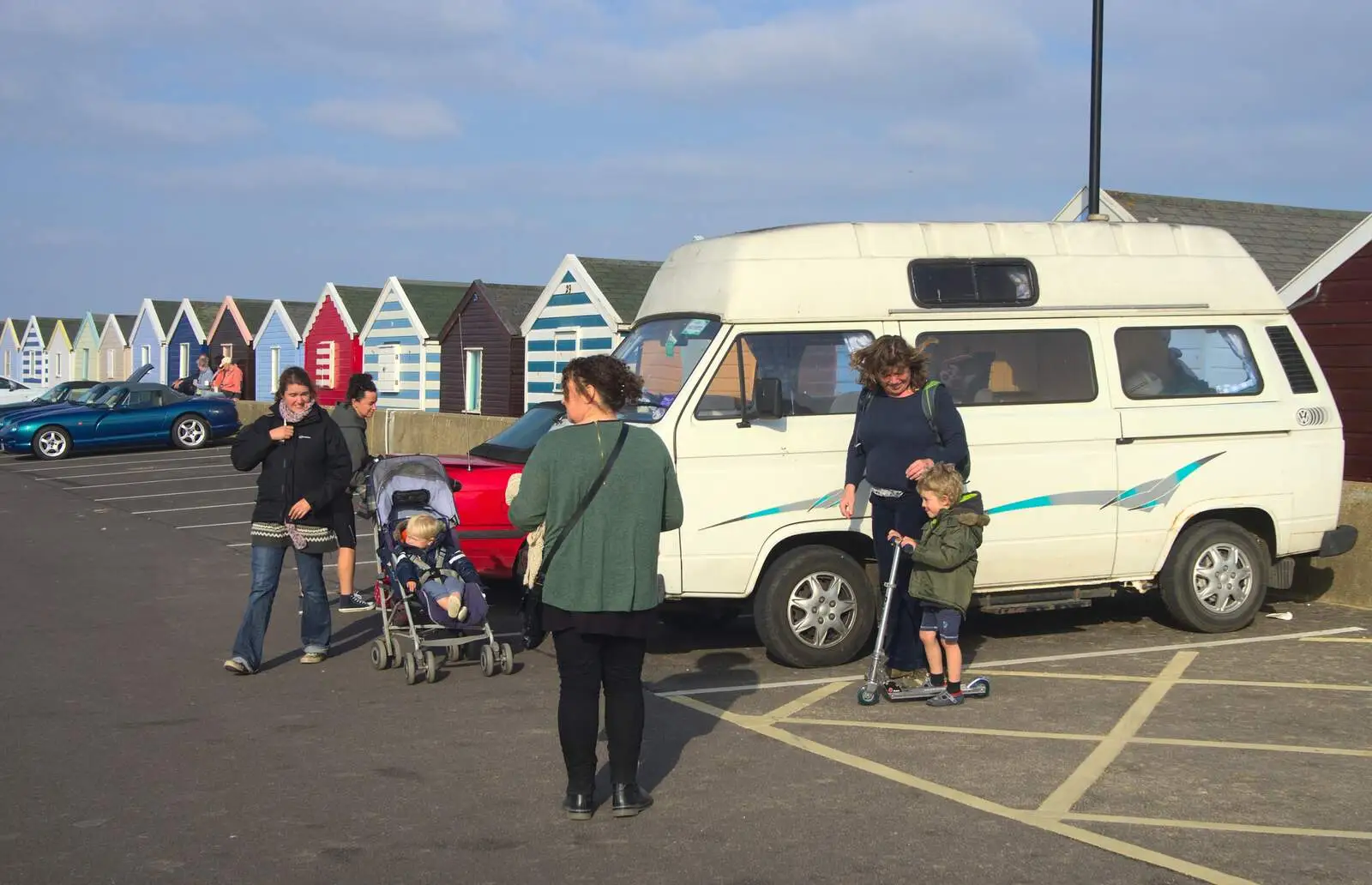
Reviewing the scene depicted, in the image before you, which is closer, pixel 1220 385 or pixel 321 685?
pixel 321 685

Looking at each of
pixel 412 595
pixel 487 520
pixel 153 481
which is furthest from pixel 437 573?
pixel 153 481

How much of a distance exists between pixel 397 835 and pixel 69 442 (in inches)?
1086

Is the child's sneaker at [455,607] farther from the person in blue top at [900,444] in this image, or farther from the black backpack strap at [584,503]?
the black backpack strap at [584,503]

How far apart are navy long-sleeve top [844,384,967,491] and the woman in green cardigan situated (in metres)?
2.53

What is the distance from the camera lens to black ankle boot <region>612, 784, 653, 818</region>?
19.1 feet

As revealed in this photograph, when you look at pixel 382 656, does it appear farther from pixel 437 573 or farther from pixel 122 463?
pixel 122 463

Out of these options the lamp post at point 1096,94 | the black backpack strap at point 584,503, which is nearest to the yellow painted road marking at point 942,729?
the black backpack strap at point 584,503

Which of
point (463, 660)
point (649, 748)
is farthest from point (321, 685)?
point (649, 748)

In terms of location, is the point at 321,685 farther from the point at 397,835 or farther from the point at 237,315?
the point at 237,315

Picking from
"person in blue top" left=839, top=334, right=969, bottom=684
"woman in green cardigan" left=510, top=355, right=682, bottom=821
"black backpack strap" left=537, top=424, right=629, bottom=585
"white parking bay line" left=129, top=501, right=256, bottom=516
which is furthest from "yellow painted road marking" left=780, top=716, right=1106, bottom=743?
"white parking bay line" left=129, top=501, right=256, bottom=516

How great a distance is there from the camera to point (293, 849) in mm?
5418

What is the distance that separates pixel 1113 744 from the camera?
7.02 metres

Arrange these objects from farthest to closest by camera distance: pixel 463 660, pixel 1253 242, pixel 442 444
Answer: pixel 442 444
pixel 1253 242
pixel 463 660

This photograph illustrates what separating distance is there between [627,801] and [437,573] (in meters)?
3.67
